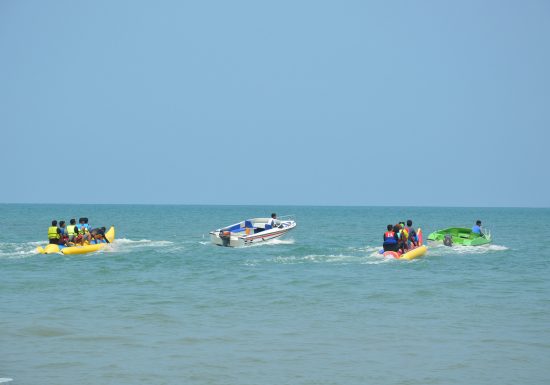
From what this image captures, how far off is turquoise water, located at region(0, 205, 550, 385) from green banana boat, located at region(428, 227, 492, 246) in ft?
23.1

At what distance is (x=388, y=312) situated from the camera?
1571cm

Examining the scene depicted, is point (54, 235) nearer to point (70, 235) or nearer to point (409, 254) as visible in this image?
point (70, 235)

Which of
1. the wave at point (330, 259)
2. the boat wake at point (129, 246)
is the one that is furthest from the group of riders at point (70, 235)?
the wave at point (330, 259)

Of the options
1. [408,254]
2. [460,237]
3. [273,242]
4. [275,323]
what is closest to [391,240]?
[408,254]

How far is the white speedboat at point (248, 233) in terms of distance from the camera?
108 feet

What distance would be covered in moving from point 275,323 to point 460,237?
73.3 ft

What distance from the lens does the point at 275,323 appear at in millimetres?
14375

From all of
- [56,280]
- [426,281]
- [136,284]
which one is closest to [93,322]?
[136,284]

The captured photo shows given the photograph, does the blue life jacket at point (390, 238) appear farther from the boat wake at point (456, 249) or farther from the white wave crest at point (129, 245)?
the white wave crest at point (129, 245)

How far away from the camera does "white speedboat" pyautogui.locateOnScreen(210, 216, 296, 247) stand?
1292 inches

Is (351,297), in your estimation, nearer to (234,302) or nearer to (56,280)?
(234,302)

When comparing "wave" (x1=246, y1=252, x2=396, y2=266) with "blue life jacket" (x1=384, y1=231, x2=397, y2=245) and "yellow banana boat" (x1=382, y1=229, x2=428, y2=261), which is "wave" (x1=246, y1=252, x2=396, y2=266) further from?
"blue life jacket" (x1=384, y1=231, x2=397, y2=245)

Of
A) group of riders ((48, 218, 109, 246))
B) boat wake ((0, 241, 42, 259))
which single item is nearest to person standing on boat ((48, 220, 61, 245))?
group of riders ((48, 218, 109, 246))

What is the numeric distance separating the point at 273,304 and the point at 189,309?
209 cm
